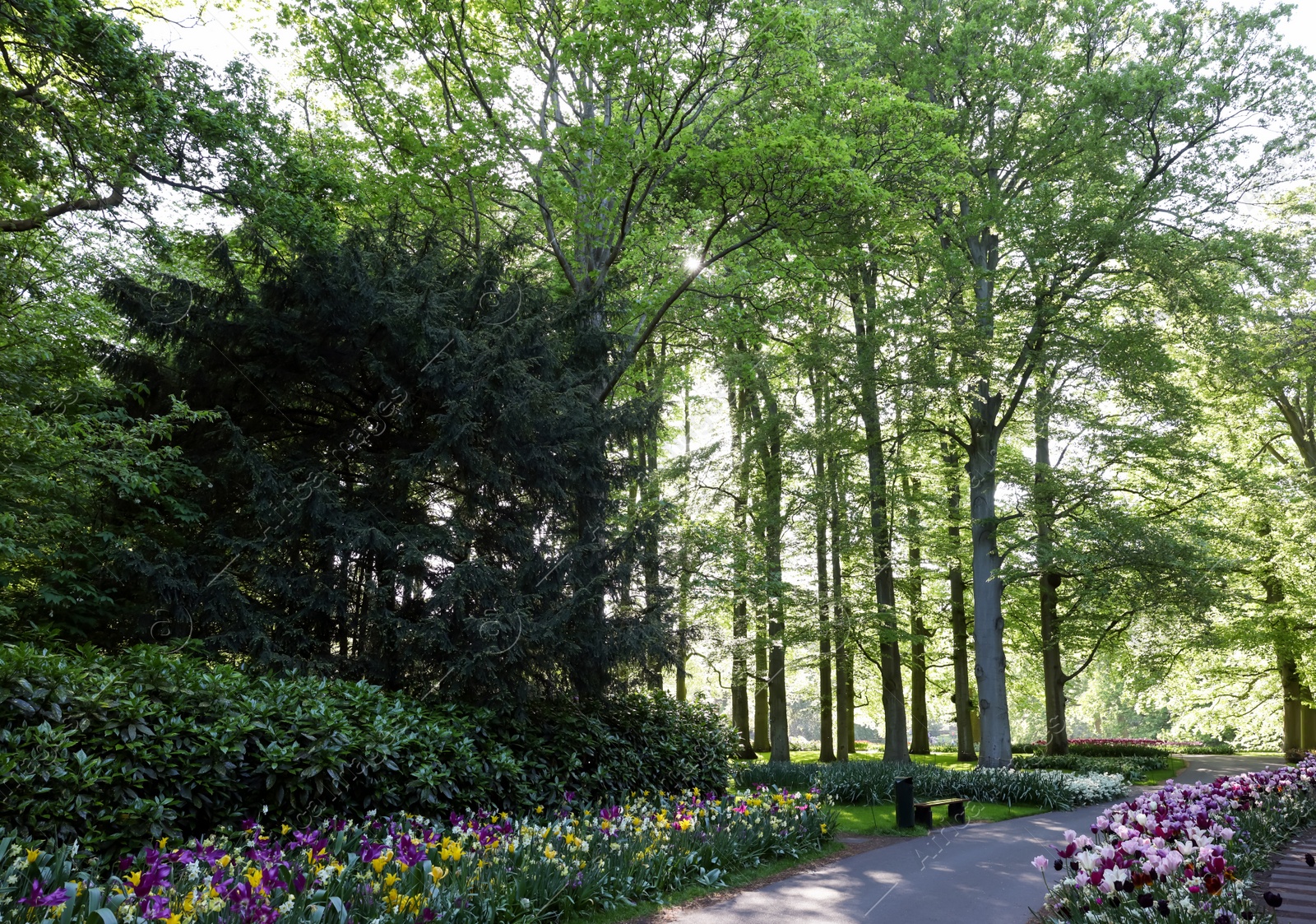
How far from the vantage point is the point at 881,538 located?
1827 cm

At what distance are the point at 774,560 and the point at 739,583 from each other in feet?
5.57

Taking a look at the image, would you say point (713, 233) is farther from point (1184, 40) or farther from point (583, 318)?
point (1184, 40)

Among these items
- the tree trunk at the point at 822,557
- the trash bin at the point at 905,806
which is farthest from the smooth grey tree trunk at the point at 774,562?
the trash bin at the point at 905,806

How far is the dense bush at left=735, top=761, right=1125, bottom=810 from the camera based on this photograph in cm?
1249

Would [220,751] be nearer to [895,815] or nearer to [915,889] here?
[915,889]

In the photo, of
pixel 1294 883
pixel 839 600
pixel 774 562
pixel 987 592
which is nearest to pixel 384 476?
pixel 1294 883

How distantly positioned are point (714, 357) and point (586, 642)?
35.2 ft

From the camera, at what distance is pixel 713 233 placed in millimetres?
11898

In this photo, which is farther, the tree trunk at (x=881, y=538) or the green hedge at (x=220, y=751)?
the tree trunk at (x=881, y=538)

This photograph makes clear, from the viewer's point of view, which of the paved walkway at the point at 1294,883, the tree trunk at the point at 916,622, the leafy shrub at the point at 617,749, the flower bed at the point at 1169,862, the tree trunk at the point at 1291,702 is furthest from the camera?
the tree trunk at the point at 1291,702

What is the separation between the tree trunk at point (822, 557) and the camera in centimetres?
1661

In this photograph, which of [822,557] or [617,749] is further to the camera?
[822,557]

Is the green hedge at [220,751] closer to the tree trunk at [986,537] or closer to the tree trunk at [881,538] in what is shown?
the tree trunk at [881,538]

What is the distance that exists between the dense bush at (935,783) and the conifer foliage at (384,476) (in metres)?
4.87
